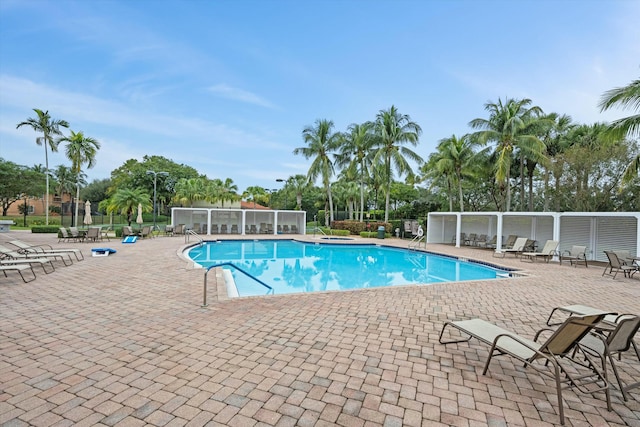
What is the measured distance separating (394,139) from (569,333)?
1991cm

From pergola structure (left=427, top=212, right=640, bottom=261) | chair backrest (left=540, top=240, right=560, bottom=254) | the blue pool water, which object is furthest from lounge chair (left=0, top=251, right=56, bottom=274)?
pergola structure (left=427, top=212, right=640, bottom=261)

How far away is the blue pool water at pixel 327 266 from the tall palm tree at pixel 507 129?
8.03 m

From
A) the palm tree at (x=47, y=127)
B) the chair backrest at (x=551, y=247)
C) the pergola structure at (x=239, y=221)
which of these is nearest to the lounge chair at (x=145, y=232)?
the pergola structure at (x=239, y=221)

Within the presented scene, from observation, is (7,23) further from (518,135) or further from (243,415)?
(518,135)

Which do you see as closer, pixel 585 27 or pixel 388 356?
pixel 388 356

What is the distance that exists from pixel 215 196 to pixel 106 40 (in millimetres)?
18255

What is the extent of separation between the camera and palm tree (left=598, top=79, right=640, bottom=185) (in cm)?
855

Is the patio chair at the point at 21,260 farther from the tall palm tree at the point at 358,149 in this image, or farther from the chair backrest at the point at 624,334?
the tall palm tree at the point at 358,149

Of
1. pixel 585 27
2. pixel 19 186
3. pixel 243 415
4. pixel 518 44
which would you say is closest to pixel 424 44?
pixel 518 44

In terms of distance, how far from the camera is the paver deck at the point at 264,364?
88.0 inches

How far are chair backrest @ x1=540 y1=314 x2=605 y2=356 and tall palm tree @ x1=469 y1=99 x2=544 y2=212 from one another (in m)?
17.5

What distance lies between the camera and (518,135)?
18406 mm

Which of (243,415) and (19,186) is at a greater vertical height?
(19,186)

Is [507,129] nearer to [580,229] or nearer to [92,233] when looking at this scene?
[580,229]
